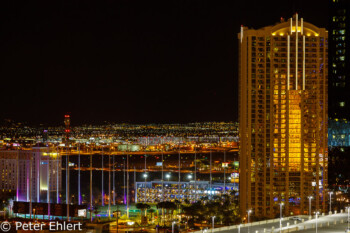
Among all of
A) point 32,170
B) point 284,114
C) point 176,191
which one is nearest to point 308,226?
point 284,114

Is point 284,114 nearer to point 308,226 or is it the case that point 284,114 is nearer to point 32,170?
point 308,226

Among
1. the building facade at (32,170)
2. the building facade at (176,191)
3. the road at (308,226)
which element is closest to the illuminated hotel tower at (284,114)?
the road at (308,226)

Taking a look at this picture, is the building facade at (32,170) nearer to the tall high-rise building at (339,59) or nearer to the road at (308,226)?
the tall high-rise building at (339,59)

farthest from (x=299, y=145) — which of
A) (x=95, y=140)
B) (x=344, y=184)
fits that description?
(x=95, y=140)

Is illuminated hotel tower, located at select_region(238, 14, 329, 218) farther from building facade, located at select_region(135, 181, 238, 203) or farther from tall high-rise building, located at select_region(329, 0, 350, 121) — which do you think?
tall high-rise building, located at select_region(329, 0, 350, 121)

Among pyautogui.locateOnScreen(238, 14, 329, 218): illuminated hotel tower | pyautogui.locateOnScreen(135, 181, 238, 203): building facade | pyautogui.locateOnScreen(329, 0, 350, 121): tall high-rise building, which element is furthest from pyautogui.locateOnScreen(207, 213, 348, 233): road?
pyautogui.locateOnScreen(329, 0, 350, 121): tall high-rise building

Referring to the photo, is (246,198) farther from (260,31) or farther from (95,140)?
(95,140)
